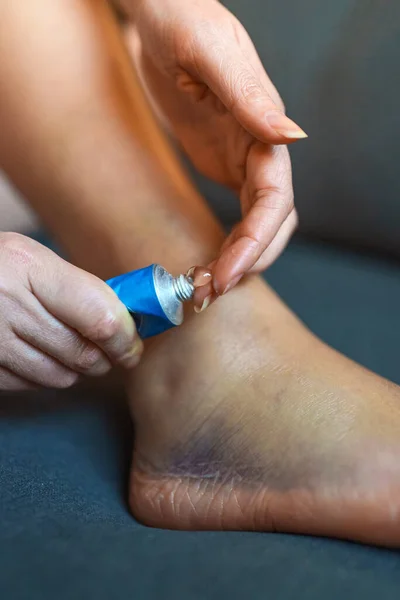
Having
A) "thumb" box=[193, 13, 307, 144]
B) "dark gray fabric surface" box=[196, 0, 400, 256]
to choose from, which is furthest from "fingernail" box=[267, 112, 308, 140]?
"dark gray fabric surface" box=[196, 0, 400, 256]

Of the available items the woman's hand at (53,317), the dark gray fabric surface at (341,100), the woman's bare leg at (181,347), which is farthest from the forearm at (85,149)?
the dark gray fabric surface at (341,100)

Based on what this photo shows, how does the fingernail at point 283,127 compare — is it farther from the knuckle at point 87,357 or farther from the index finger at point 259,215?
the knuckle at point 87,357

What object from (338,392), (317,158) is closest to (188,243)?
(338,392)

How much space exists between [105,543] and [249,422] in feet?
0.53

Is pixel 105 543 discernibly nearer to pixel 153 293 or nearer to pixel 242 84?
pixel 153 293

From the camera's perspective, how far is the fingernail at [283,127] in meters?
0.49

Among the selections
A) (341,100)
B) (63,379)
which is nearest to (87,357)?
(63,379)

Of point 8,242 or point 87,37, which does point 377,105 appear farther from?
point 8,242

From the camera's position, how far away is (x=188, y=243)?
0.59 m

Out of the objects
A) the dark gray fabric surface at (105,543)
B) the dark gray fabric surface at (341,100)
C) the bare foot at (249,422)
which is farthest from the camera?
the dark gray fabric surface at (341,100)

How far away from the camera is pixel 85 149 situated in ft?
1.98

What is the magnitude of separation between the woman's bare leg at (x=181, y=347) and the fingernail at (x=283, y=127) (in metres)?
0.14

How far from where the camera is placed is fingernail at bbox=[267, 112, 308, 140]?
0.49 metres

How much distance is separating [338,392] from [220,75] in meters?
0.26
